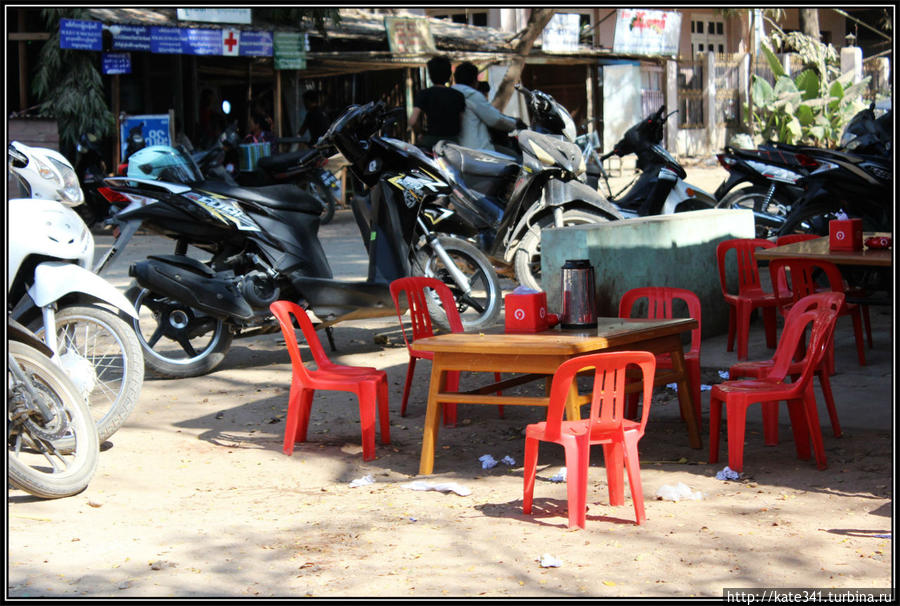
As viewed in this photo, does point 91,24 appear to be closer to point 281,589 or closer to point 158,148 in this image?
point 158,148

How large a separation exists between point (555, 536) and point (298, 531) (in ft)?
3.41

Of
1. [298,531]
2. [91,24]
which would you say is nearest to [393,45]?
[91,24]

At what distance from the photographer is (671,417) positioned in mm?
6242

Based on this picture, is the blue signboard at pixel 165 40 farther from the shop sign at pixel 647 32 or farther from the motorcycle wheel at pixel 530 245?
the shop sign at pixel 647 32

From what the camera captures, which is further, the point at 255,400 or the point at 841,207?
the point at 841,207

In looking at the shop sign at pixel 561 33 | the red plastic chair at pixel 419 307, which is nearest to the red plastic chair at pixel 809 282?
the red plastic chair at pixel 419 307

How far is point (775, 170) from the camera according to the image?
10.4m

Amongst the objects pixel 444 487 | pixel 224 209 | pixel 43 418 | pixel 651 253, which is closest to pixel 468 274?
pixel 651 253

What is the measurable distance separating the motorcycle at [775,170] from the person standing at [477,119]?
2258mm

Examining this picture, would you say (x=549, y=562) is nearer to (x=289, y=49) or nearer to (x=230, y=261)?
(x=230, y=261)

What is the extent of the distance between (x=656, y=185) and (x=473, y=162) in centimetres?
202

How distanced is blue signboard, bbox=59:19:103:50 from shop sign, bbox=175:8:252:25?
140 cm

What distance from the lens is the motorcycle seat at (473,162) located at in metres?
9.36

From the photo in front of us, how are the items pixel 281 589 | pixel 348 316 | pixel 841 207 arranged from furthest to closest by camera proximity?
pixel 841 207, pixel 348 316, pixel 281 589
